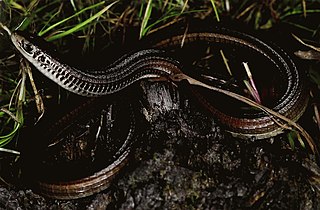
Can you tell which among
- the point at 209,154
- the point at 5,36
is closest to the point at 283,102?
the point at 209,154

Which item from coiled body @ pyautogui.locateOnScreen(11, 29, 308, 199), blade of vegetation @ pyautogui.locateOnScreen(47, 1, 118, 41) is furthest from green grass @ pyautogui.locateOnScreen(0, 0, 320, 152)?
coiled body @ pyautogui.locateOnScreen(11, 29, 308, 199)

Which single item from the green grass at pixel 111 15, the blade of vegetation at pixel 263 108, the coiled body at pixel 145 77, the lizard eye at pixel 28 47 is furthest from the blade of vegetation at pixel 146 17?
the lizard eye at pixel 28 47

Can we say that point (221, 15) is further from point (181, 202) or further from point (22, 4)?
point (181, 202)

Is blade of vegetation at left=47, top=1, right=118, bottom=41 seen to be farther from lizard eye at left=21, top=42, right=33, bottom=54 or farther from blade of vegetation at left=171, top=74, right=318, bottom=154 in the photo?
blade of vegetation at left=171, top=74, right=318, bottom=154

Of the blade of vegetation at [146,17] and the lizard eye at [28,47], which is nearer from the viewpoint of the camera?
the lizard eye at [28,47]

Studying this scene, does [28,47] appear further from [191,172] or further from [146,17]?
[191,172]

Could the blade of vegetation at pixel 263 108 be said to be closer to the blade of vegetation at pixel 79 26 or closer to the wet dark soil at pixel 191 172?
the wet dark soil at pixel 191 172

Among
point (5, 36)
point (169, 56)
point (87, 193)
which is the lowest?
point (87, 193)

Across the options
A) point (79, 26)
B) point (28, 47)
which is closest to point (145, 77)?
point (79, 26)

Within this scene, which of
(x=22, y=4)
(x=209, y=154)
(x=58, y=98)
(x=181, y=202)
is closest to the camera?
(x=181, y=202)

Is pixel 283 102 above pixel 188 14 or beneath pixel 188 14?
beneath

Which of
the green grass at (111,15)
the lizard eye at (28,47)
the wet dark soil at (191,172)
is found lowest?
the wet dark soil at (191,172)
